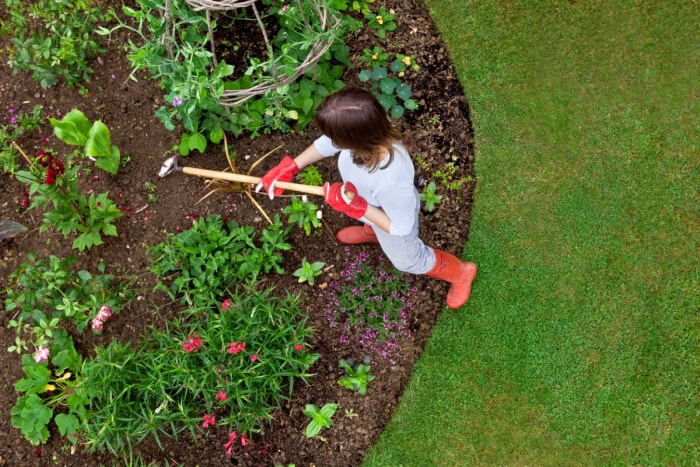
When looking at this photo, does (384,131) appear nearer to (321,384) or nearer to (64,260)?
(321,384)

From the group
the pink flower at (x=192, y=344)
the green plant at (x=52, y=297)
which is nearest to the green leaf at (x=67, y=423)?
the green plant at (x=52, y=297)

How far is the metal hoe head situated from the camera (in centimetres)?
300

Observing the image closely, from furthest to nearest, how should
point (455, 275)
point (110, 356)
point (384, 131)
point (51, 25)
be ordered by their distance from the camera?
point (51, 25) → point (455, 275) → point (110, 356) → point (384, 131)

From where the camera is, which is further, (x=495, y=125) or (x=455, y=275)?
(x=495, y=125)

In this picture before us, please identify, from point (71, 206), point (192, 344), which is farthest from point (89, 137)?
point (192, 344)

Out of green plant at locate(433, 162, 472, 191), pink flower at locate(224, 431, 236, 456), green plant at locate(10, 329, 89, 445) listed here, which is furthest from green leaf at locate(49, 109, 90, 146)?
green plant at locate(433, 162, 472, 191)

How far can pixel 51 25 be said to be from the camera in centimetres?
300

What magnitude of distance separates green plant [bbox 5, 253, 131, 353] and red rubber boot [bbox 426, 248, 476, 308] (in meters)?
1.72

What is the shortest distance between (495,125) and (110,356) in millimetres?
2505

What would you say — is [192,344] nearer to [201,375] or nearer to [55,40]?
[201,375]

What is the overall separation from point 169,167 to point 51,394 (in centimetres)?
140

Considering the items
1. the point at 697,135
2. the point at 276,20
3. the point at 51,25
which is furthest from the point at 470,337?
the point at 51,25

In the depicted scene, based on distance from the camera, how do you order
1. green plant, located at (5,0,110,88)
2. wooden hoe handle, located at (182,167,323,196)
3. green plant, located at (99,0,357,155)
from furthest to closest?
green plant, located at (5,0,110,88) → green plant, located at (99,0,357,155) → wooden hoe handle, located at (182,167,323,196)

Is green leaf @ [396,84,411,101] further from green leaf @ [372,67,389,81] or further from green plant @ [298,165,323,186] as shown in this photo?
green plant @ [298,165,323,186]
